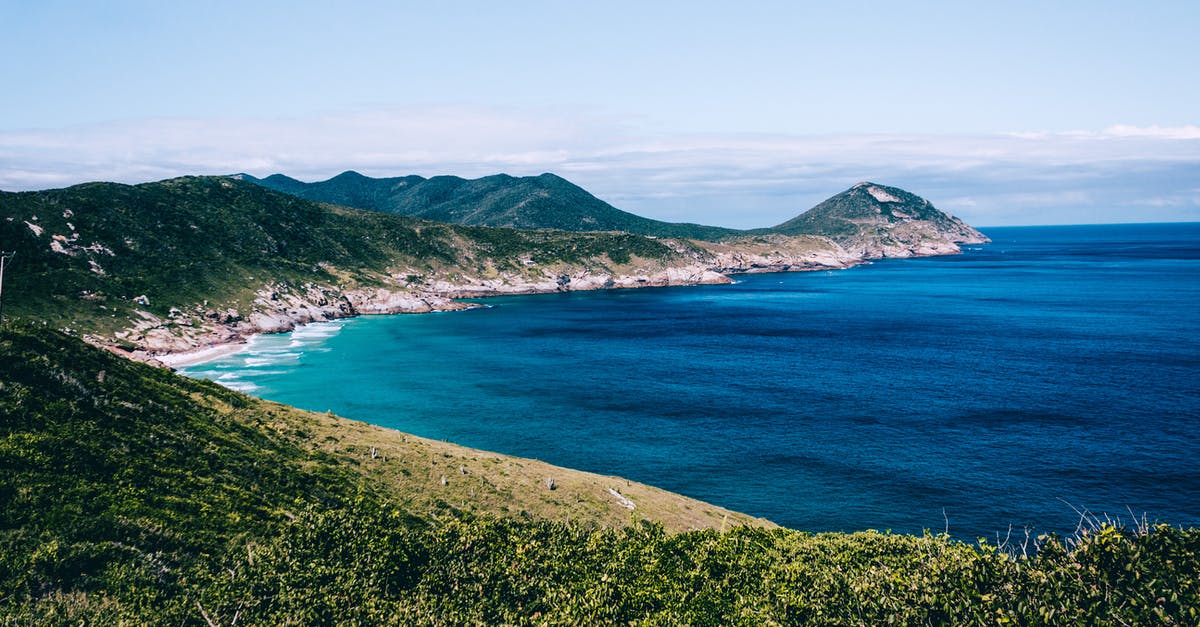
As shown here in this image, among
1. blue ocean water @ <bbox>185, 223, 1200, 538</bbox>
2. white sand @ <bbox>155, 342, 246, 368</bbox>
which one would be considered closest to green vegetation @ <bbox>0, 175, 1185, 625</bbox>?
blue ocean water @ <bbox>185, 223, 1200, 538</bbox>

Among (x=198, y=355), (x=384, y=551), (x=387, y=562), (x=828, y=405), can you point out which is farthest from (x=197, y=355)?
(x=828, y=405)

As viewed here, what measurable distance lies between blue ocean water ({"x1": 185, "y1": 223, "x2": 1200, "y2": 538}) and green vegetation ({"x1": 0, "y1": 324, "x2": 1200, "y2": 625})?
27483mm

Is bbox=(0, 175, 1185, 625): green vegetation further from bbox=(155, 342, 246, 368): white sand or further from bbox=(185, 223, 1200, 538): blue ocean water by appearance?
bbox=(155, 342, 246, 368): white sand

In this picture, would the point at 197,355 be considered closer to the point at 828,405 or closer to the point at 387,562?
the point at 387,562

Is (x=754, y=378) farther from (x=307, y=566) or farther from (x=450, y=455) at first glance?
(x=307, y=566)

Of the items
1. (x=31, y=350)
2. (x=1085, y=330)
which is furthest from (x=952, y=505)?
(x=1085, y=330)

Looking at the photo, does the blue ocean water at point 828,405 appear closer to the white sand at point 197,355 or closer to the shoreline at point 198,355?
the shoreline at point 198,355

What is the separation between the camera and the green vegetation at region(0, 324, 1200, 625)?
93.1 feet

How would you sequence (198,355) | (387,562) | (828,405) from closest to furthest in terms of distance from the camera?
(387,562) → (828,405) → (198,355)

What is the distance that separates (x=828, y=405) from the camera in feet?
334

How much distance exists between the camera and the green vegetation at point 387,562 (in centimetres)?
2838

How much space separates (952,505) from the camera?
6512cm

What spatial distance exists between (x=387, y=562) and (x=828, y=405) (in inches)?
3337

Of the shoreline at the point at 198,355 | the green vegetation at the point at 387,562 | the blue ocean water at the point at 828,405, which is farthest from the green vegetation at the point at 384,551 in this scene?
the shoreline at the point at 198,355
